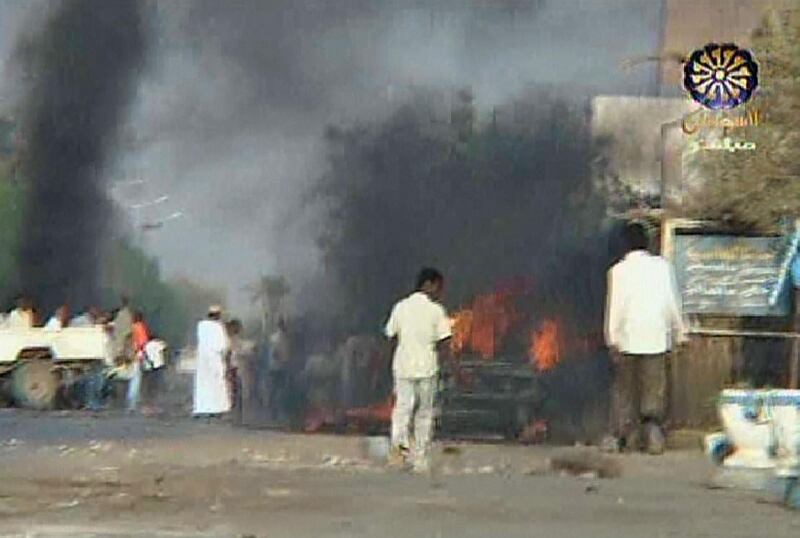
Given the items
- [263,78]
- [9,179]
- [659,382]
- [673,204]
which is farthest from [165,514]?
[9,179]

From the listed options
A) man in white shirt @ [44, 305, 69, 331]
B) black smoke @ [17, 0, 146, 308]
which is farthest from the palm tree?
man in white shirt @ [44, 305, 69, 331]

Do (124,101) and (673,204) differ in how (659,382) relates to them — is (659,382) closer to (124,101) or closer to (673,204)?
(673,204)

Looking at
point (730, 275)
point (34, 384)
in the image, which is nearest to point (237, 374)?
point (34, 384)

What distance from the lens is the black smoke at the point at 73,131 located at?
71.2 ft

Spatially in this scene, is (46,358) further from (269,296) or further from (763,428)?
(763,428)

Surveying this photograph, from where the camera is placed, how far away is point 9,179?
22781 mm

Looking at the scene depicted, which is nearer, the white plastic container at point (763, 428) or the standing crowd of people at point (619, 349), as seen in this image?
the white plastic container at point (763, 428)

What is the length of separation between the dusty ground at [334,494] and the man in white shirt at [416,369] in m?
0.33

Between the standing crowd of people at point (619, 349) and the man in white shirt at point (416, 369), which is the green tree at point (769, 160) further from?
the man in white shirt at point (416, 369)

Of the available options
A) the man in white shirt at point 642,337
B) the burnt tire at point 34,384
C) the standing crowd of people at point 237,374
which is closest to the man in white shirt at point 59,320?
the burnt tire at point 34,384

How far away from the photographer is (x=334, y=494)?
13.2m

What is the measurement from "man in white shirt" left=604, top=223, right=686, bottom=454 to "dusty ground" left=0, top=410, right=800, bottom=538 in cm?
40

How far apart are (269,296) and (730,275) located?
582cm

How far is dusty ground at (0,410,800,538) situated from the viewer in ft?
38.4
